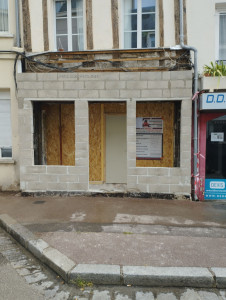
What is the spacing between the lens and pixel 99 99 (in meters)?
6.77

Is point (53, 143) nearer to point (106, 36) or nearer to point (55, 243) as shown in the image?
point (106, 36)

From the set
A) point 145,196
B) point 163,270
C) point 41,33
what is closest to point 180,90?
point 145,196

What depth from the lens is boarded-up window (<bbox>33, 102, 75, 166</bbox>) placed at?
799 centimetres

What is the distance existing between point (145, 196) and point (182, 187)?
102 cm

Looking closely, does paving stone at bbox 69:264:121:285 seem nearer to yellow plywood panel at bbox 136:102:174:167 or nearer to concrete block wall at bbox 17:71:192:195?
concrete block wall at bbox 17:71:192:195

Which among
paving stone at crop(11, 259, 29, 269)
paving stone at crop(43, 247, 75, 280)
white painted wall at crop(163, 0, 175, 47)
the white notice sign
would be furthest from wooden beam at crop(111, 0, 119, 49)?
paving stone at crop(11, 259, 29, 269)

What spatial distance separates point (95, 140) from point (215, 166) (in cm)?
366

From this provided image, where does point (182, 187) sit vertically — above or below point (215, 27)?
Answer: below

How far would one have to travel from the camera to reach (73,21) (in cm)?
714

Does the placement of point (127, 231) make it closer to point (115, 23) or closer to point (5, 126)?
point (5, 126)

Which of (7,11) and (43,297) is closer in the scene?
(43,297)

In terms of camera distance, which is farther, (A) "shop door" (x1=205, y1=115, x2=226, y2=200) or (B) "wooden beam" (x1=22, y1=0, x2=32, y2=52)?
(B) "wooden beam" (x1=22, y1=0, x2=32, y2=52)

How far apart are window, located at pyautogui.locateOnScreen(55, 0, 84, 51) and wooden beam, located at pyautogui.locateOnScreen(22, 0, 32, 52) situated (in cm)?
77

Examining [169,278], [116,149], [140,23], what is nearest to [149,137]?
[116,149]
